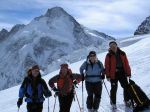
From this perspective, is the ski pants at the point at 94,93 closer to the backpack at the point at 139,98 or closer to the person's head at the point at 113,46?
the person's head at the point at 113,46

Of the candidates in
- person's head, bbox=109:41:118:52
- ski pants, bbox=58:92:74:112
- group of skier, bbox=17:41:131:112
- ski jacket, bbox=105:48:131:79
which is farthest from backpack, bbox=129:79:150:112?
person's head, bbox=109:41:118:52

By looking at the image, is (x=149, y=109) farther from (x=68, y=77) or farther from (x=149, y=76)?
(x=149, y=76)

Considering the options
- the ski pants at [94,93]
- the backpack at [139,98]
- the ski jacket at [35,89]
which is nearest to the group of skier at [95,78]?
the ski pants at [94,93]

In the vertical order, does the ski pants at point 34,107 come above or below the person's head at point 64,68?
below

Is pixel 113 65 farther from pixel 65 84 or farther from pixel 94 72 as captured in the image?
pixel 65 84

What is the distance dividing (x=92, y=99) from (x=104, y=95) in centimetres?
470

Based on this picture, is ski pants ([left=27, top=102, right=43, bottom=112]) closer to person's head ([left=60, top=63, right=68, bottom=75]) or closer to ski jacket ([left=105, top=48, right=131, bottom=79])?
person's head ([left=60, top=63, right=68, bottom=75])

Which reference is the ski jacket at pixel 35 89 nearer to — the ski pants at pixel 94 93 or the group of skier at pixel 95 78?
the group of skier at pixel 95 78

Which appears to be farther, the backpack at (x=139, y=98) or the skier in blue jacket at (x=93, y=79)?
the skier in blue jacket at (x=93, y=79)

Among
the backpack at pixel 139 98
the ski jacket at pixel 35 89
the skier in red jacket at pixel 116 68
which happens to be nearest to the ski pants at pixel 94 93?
the skier in red jacket at pixel 116 68

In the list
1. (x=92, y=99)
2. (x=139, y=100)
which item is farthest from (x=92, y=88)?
(x=139, y=100)

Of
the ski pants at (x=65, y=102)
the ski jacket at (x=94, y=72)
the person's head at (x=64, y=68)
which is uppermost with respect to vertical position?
the person's head at (x=64, y=68)

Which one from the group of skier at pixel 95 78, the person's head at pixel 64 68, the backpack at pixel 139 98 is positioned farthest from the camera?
the group of skier at pixel 95 78

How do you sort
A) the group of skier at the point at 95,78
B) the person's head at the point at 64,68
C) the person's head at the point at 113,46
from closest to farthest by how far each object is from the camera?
1. the person's head at the point at 64,68
2. the group of skier at the point at 95,78
3. the person's head at the point at 113,46
